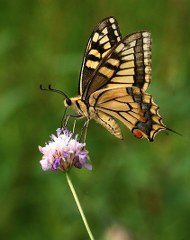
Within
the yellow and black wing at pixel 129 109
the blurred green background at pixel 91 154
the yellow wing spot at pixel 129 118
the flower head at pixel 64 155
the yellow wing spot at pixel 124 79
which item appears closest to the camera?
the flower head at pixel 64 155

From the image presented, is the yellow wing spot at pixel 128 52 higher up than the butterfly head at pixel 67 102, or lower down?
higher up

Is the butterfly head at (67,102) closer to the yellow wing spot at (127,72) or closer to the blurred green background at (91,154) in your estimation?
the yellow wing spot at (127,72)

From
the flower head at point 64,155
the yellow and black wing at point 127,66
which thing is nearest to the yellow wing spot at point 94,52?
the yellow and black wing at point 127,66

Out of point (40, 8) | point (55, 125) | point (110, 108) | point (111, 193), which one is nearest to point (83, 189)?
point (111, 193)

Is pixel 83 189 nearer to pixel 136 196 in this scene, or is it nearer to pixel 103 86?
pixel 136 196

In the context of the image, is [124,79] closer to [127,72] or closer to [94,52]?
[127,72]

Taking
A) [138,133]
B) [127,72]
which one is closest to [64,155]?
[138,133]
